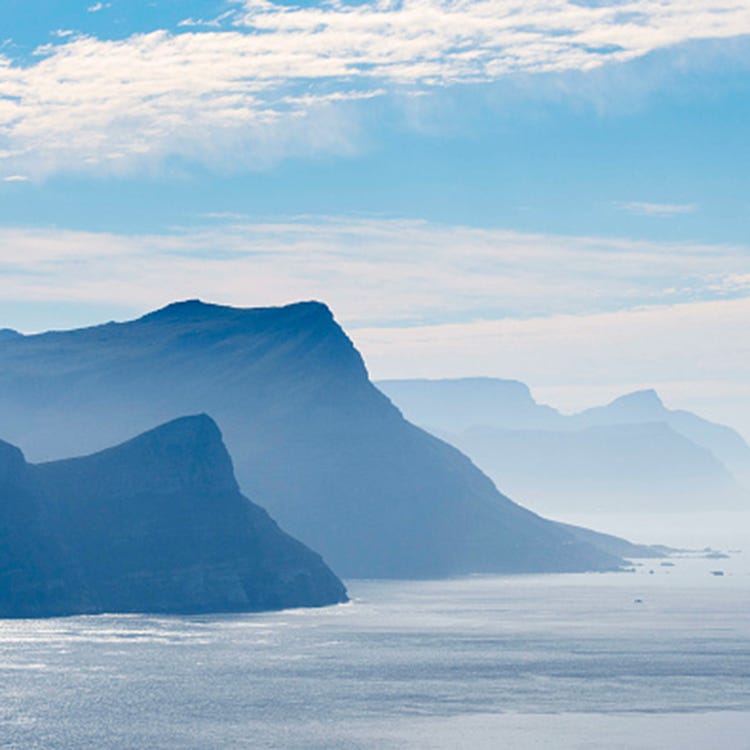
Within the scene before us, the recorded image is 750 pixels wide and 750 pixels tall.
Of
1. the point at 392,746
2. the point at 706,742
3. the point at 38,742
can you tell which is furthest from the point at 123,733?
the point at 706,742

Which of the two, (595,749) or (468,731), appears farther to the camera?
(468,731)

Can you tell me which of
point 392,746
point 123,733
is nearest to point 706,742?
point 392,746

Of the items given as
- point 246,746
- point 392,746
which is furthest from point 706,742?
point 246,746

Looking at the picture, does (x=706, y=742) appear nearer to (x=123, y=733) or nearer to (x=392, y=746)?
(x=392, y=746)

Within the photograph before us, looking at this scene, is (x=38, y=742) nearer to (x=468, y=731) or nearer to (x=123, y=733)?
(x=123, y=733)

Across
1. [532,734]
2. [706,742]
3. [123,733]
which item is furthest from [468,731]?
[123,733]

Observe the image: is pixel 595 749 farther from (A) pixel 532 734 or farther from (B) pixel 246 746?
(B) pixel 246 746
